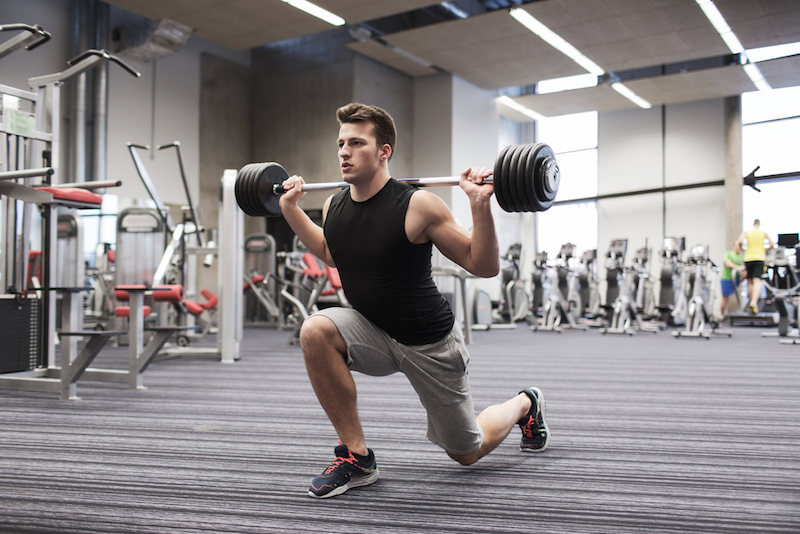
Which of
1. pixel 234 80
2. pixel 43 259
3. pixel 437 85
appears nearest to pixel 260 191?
pixel 43 259

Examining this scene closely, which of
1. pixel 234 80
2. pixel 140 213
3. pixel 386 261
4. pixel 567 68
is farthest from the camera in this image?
pixel 234 80

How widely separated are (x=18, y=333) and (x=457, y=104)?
27.7 ft

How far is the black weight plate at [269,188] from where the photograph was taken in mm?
2109

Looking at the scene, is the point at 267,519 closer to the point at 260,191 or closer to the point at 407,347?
the point at 407,347

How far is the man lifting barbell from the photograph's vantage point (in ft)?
5.57

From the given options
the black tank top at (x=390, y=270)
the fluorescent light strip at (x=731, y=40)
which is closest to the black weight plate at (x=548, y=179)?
the black tank top at (x=390, y=270)

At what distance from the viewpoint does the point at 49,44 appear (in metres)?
8.38

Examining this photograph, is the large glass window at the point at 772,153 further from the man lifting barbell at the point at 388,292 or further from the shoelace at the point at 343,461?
the shoelace at the point at 343,461

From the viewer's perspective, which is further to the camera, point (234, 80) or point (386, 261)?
point (234, 80)

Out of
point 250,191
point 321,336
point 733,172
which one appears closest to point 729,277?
point 733,172

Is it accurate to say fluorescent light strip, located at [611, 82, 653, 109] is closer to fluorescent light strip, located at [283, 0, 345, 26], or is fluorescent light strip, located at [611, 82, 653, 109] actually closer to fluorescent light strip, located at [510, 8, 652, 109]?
fluorescent light strip, located at [510, 8, 652, 109]

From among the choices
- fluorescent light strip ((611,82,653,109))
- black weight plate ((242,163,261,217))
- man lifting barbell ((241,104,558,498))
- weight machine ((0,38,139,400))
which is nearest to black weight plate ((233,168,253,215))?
black weight plate ((242,163,261,217))

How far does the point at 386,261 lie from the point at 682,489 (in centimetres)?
110

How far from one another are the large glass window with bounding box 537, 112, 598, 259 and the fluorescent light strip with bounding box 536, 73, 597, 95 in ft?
7.94
